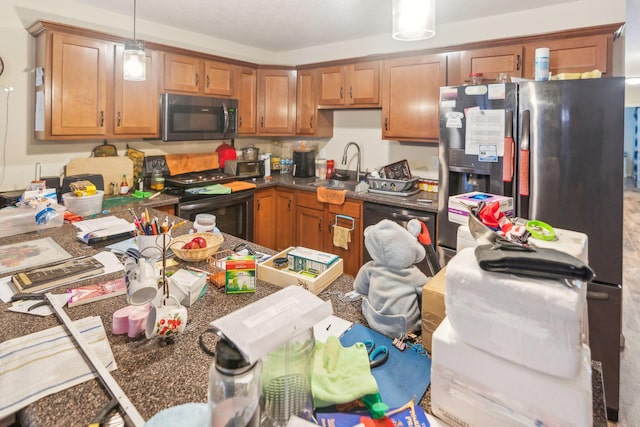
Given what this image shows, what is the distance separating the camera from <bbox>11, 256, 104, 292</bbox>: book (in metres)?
1.29

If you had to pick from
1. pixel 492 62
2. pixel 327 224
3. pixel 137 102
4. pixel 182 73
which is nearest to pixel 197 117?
pixel 182 73

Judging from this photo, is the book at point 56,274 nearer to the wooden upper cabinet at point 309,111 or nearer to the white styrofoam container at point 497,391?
the white styrofoam container at point 497,391

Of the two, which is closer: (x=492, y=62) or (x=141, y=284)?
(x=141, y=284)

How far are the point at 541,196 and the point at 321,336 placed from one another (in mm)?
1746

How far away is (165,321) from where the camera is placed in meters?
0.98

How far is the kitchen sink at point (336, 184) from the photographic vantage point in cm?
366

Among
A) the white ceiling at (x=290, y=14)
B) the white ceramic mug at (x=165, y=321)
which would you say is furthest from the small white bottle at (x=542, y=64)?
the white ceramic mug at (x=165, y=321)

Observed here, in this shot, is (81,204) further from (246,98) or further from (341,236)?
(246,98)

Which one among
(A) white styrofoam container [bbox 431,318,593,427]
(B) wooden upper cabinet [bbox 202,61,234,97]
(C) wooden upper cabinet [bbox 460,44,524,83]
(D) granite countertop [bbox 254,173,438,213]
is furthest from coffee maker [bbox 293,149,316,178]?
(A) white styrofoam container [bbox 431,318,593,427]

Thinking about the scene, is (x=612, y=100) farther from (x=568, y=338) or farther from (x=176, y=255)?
(x=176, y=255)

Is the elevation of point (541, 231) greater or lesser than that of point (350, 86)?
lesser

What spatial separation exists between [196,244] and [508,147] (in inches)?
72.6

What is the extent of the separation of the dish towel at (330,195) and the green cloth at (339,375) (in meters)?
2.52

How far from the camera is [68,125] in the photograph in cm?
274
